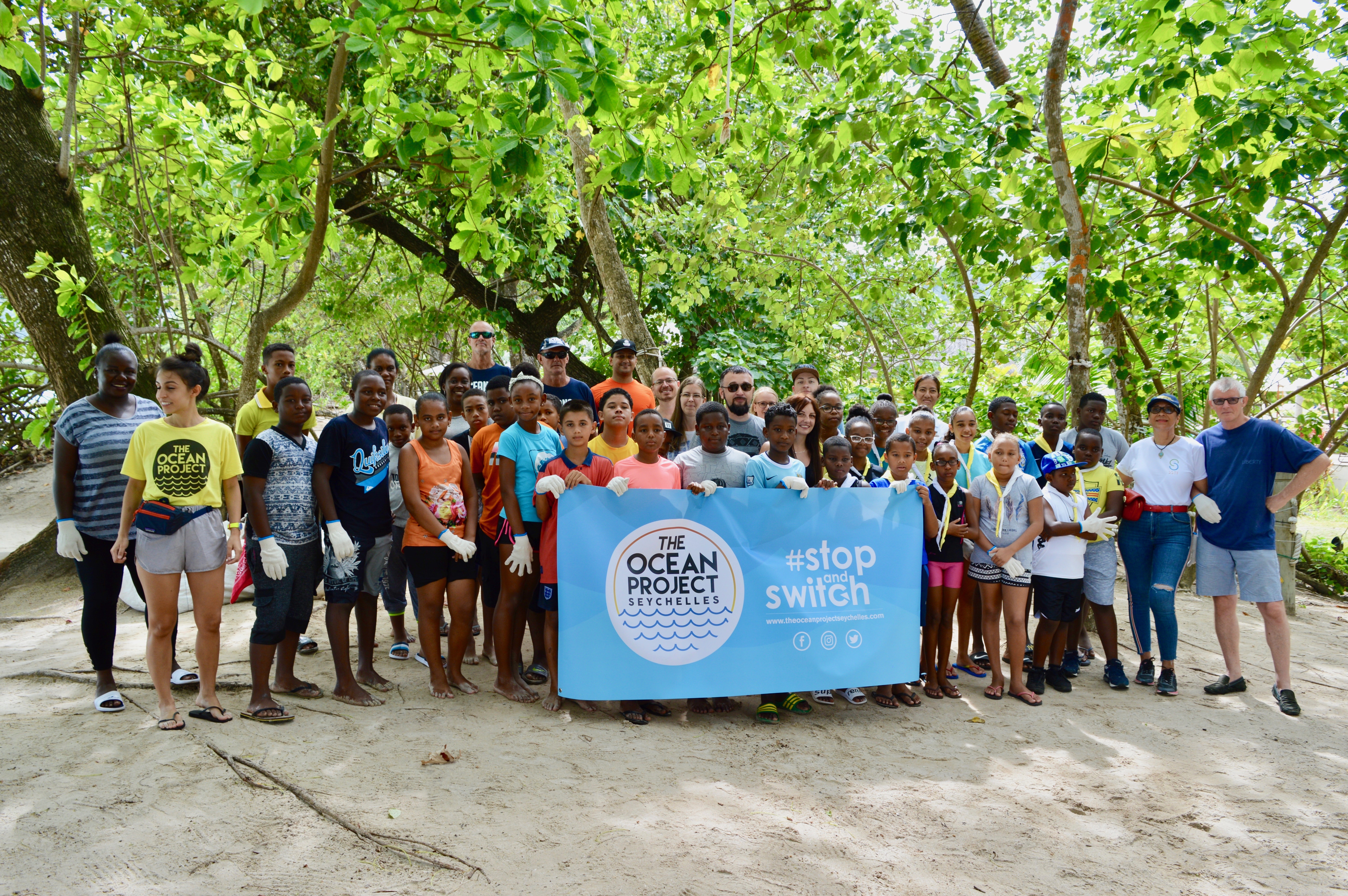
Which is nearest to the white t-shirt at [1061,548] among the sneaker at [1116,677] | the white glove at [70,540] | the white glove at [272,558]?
the sneaker at [1116,677]

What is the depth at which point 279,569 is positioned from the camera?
390 centimetres

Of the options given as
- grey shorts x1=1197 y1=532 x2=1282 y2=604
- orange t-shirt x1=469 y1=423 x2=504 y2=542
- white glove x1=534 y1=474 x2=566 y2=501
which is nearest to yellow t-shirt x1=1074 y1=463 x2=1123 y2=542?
grey shorts x1=1197 y1=532 x2=1282 y2=604

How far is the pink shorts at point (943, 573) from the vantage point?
4805 millimetres

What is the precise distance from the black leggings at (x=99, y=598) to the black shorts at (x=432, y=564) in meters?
1.17

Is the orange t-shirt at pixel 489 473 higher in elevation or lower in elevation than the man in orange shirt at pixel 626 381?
lower

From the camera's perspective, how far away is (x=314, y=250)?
5719mm

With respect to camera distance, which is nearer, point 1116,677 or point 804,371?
point 1116,677

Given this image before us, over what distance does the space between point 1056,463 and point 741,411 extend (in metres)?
2.18

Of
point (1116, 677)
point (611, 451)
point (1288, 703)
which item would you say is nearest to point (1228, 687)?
point (1288, 703)

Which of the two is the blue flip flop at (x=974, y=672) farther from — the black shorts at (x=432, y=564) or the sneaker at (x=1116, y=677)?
the black shorts at (x=432, y=564)

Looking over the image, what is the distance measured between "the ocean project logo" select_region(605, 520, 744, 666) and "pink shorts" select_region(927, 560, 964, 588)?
4.14ft

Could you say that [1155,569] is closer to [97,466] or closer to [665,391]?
[665,391]

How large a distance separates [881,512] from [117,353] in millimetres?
4201

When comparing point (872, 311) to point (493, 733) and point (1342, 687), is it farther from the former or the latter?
point (493, 733)
